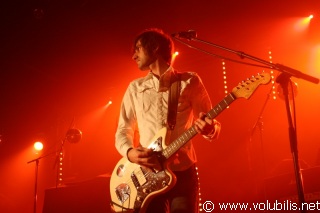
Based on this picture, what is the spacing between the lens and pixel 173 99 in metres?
3.19

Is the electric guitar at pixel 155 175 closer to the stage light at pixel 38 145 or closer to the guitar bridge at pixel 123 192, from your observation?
the guitar bridge at pixel 123 192

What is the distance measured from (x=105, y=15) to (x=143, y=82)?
→ 4698 mm

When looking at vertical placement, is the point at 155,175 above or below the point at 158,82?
below

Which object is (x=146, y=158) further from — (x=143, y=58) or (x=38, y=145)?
(x=38, y=145)

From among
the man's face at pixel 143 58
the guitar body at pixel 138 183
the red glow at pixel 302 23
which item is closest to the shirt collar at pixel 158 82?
the man's face at pixel 143 58

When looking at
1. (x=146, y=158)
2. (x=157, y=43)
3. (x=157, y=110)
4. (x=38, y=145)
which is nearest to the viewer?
(x=146, y=158)

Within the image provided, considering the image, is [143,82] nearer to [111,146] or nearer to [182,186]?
[182,186]

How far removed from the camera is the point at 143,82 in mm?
3521

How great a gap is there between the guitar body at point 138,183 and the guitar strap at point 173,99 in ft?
0.32

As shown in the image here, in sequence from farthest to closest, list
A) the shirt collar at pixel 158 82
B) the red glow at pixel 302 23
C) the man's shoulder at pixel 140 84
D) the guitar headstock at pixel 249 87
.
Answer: the red glow at pixel 302 23, the man's shoulder at pixel 140 84, the shirt collar at pixel 158 82, the guitar headstock at pixel 249 87

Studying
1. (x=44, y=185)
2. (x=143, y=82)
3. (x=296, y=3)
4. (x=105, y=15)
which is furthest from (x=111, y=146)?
(x=143, y=82)

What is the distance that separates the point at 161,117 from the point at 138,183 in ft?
1.99

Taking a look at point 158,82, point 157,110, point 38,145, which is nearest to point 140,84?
point 158,82

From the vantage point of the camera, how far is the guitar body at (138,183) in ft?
9.60
